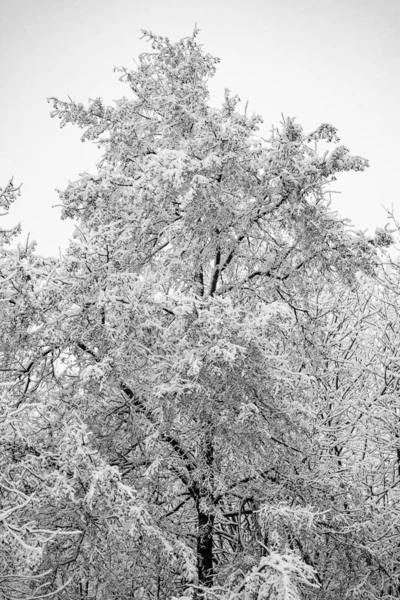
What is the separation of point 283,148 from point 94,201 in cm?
218

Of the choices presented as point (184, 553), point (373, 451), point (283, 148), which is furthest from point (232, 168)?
point (373, 451)

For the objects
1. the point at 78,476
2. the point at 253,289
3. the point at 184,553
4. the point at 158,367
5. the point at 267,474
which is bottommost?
the point at 184,553

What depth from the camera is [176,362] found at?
15.1ft

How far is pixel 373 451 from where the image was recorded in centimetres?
848

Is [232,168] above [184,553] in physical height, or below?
above

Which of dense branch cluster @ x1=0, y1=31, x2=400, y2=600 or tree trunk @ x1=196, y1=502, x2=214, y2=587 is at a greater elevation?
dense branch cluster @ x1=0, y1=31, x2=400, y2=600

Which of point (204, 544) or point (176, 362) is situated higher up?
point (176, 362)

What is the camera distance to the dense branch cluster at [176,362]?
4.52 metres

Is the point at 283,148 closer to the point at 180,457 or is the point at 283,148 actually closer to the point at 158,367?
the point at 158,367

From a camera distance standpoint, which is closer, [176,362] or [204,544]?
[176,362]

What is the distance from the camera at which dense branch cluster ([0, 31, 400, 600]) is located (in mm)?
4516

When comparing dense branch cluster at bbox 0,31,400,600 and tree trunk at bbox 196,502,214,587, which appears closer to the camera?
dense branch cluster at bbox 0,31,400,600

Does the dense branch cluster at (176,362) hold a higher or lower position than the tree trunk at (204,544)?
higher

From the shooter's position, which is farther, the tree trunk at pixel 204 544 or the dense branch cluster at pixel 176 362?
the tree trunk at pixel 204 544
